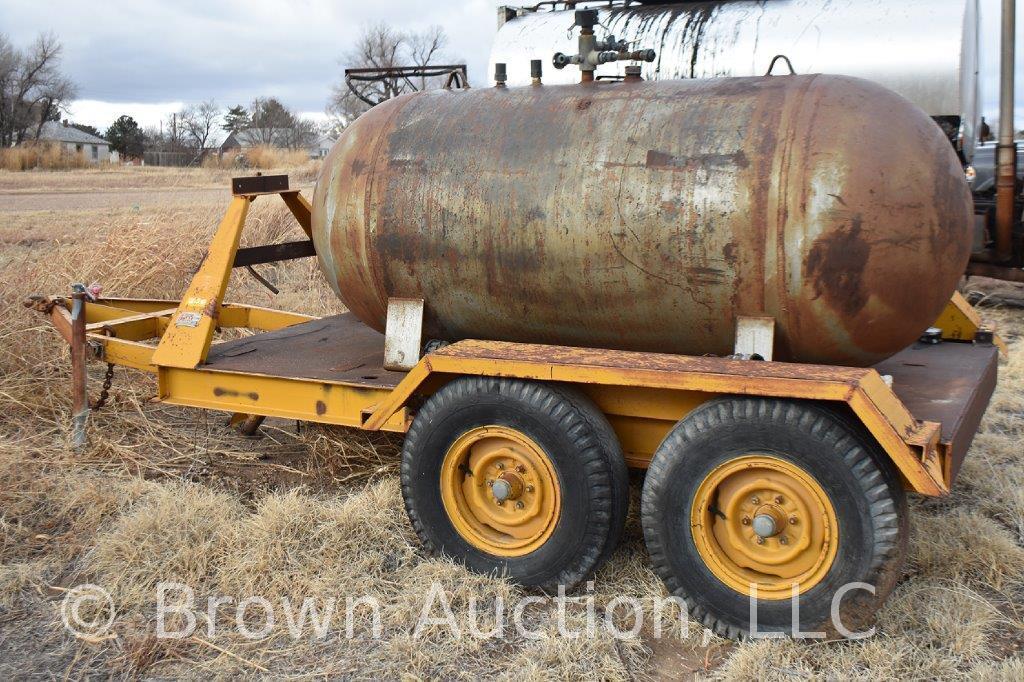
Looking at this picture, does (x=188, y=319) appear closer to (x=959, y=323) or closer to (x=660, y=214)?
(x=660, y=214)

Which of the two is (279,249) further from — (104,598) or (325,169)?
(104,598)

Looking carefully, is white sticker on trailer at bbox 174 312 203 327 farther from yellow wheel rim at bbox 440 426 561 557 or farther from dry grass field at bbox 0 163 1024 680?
yellow wheel rim at bbox 440 426 561 557

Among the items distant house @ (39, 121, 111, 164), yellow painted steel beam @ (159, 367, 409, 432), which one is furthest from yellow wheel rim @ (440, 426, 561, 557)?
distant house @ (39, 121, 111, 164)

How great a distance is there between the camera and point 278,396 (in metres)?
4.45

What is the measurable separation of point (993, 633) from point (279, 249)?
13.5ft

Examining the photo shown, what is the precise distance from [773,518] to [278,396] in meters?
2.37

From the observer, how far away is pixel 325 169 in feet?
14.8

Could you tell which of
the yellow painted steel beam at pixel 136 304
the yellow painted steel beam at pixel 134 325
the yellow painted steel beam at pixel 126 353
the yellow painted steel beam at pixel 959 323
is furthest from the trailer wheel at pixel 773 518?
the yellow painted steel beam at pixel 136 304

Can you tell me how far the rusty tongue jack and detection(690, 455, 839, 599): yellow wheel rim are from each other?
1.86 m

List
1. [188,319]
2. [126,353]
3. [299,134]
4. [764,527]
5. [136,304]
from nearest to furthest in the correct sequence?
[764,527], [188,319], [126,353], [136,304], [299,134]

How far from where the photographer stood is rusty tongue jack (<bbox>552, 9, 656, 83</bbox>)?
4.09m

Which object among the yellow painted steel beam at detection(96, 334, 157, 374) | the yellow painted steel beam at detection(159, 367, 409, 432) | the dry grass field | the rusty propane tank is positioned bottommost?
the dry grass field

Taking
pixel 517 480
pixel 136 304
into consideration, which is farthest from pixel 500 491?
pixel 136 304

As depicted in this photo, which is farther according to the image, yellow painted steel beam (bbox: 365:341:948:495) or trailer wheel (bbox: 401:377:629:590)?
trailer wheel (bbox: 401:377:629:590)
